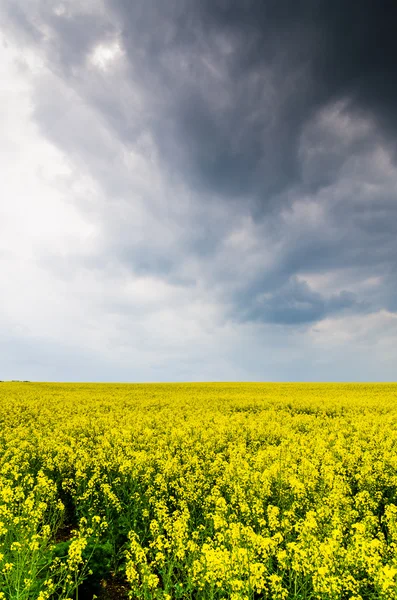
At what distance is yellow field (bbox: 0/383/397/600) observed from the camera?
15.5 feet

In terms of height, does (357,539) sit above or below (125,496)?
above

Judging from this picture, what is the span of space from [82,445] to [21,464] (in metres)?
1.90

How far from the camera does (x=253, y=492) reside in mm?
7594

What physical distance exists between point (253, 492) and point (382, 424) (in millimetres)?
9877

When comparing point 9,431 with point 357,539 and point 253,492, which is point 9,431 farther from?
point 357,539

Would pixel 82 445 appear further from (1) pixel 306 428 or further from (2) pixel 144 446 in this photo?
(1) pixel 306 428

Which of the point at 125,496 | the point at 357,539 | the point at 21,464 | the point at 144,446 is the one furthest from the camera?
the point at 144,446

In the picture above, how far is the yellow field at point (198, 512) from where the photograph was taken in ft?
15.5

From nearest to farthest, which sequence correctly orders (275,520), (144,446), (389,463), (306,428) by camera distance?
1. (275,520)
2. (389,463)
3. (144,446)
4. (306,428)

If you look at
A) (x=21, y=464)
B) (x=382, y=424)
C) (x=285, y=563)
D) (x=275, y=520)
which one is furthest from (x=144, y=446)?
(x=382, y=424)

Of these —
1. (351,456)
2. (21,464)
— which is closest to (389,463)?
(351,456)

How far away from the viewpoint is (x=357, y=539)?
515cm

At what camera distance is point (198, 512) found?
7770mm

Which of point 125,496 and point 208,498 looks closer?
point 208,498
